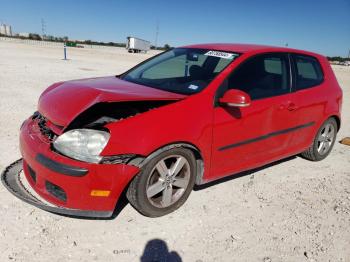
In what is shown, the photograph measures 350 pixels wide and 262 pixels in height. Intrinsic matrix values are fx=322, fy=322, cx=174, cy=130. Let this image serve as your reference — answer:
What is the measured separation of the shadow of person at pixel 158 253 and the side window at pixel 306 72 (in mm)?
2572

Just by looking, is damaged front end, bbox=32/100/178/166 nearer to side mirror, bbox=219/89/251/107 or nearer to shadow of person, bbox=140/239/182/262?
side mirror, bbox=219/89/251/107

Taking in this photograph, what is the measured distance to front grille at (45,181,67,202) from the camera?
2676mm

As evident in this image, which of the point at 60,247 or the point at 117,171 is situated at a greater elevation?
the point at 117,171

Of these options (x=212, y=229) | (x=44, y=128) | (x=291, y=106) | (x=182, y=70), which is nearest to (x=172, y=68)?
(x=182, y=70)

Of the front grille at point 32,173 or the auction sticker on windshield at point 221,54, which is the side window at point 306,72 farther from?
the front grille at point 32,173

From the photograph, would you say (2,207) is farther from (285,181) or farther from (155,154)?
(285,181)

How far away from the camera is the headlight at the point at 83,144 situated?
2582 millimetres

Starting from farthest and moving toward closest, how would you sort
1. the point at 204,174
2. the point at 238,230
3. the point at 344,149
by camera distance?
the point at 344,149 → the point at 204,174 → the point at 238,230

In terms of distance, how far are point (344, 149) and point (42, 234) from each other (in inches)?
199

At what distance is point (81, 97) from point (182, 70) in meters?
1.48

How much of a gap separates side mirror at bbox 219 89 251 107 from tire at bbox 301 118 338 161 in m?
2.12

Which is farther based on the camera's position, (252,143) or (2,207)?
(252,143)

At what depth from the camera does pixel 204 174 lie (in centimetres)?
328

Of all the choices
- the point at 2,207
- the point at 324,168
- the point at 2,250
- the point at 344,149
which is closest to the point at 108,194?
the point at 2,250
